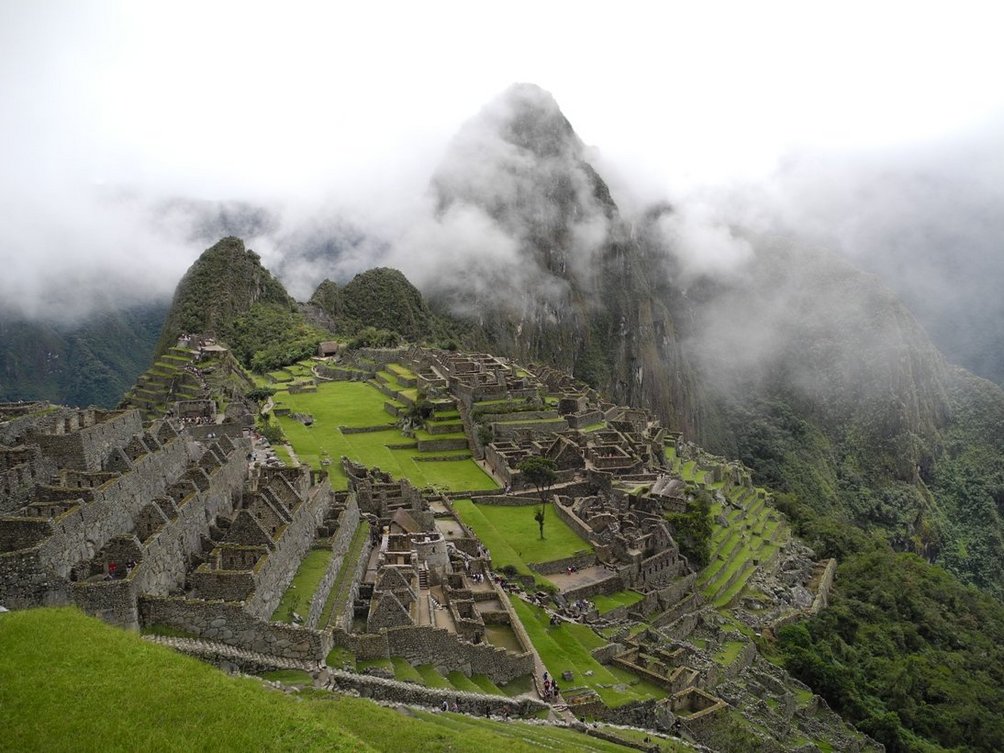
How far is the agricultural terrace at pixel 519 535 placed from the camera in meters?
33.7

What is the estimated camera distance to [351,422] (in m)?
53.2

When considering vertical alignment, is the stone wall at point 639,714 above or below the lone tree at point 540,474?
below

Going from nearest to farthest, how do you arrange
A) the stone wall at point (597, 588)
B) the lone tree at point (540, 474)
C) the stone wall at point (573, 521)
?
the stone wall at point (597, 588) → the stone wall at point (573, 521) → the lone tree at point (540, 474)

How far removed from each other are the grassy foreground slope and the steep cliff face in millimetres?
147897

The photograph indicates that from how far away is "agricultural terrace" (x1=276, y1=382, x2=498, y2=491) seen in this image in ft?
139

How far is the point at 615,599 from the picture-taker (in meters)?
33.9

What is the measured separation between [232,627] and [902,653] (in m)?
41.4

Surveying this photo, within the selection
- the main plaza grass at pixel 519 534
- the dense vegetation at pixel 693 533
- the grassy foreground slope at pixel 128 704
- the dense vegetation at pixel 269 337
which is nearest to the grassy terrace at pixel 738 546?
the dense vegetation at pixel 693 533

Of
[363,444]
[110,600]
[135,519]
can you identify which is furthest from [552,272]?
[110,600]

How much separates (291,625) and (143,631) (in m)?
3.23

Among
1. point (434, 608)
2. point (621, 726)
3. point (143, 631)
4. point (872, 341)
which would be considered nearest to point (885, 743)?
point (621, 726)

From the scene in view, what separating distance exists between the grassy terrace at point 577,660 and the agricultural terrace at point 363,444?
10.8 meters

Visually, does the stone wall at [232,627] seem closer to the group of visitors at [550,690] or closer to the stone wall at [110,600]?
the stone wall at [110,600]

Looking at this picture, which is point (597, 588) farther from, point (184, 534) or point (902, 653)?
point (902, 653)
